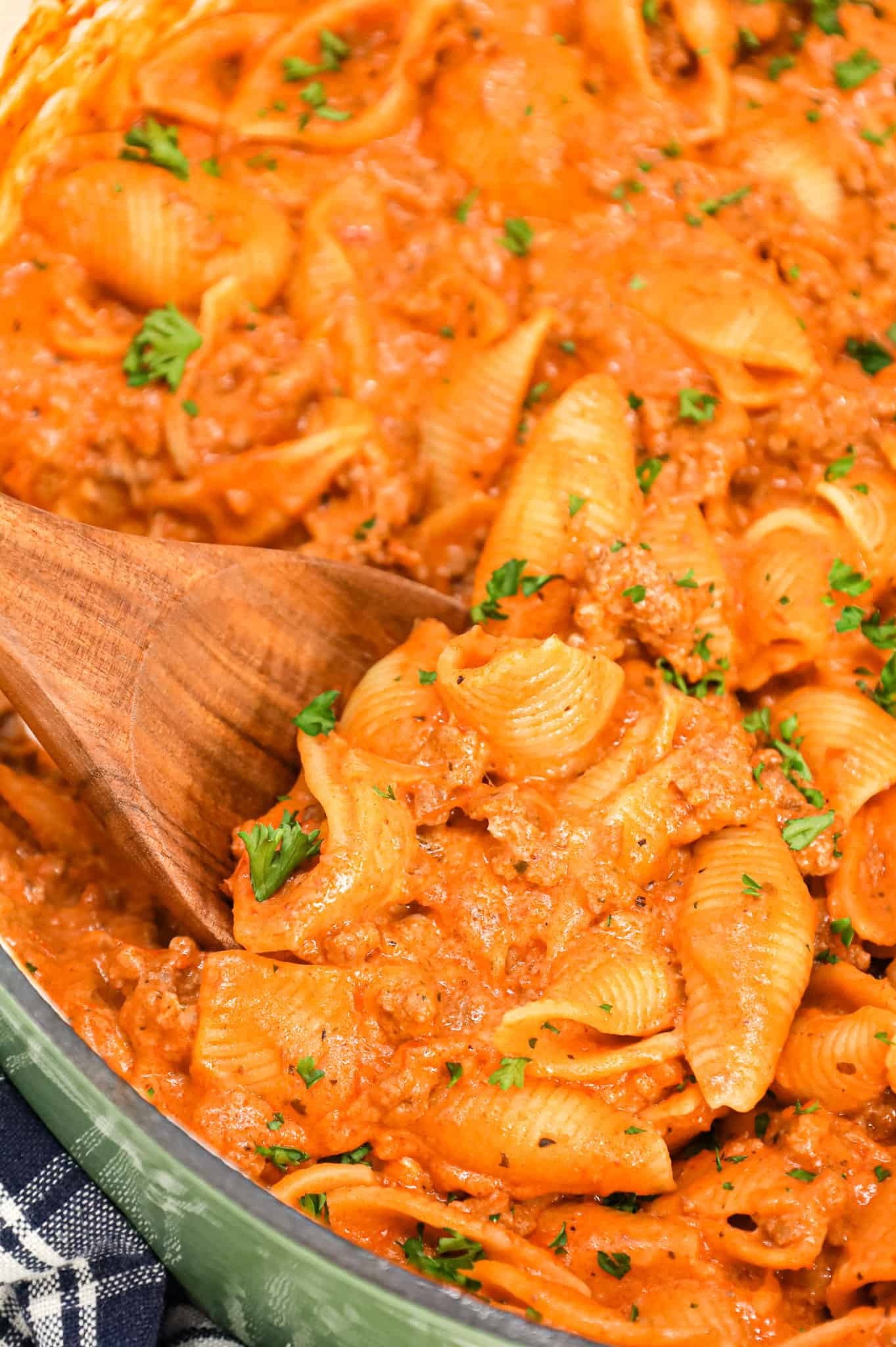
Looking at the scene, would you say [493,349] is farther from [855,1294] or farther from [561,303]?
[855,1294]

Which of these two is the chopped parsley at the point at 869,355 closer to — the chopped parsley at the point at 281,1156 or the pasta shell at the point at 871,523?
the pasta shell at the point at 871,523

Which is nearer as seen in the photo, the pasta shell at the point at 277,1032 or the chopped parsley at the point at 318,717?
the pasta shell at the point at 277,1032

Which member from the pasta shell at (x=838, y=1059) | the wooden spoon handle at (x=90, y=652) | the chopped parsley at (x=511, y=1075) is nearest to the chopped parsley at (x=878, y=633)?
the pasta shell at (x=838, y=1059)

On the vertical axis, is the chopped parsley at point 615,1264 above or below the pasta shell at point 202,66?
below

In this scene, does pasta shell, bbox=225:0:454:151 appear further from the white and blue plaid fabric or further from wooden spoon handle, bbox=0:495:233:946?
the white and blue plaid fabric

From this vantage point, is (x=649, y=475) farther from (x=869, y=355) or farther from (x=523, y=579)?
(x=869, y=355)

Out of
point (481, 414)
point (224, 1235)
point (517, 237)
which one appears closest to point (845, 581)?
point (481, 414)

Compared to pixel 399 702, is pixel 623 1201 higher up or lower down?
lower down
